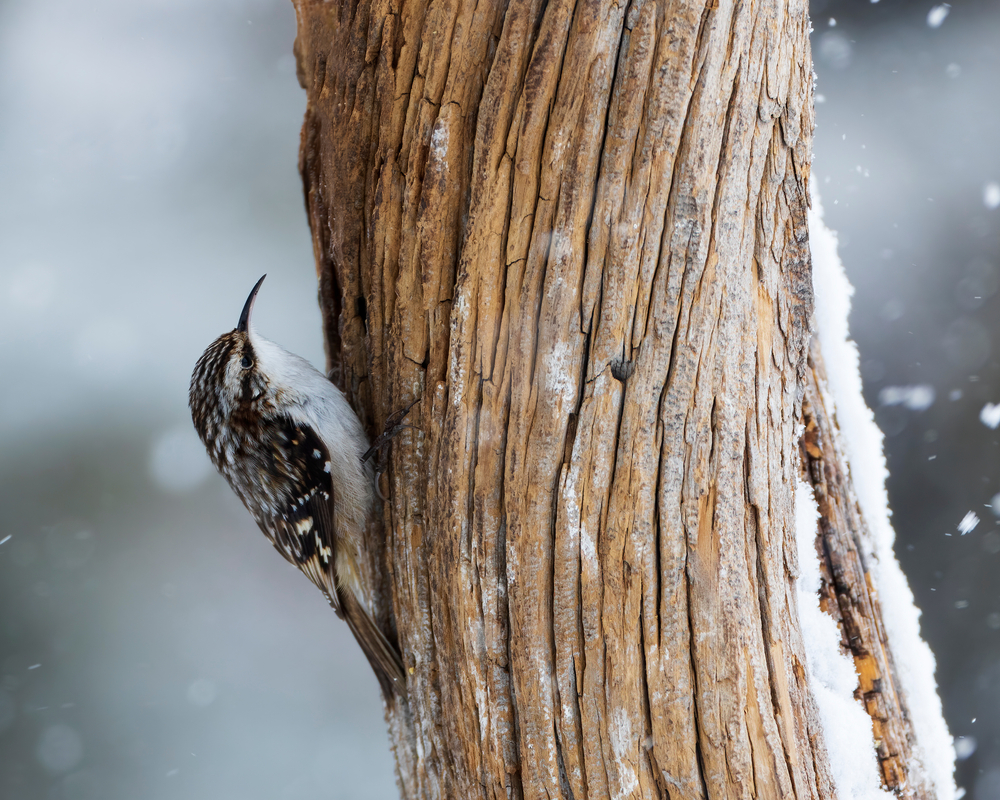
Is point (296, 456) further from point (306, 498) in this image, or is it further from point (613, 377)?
point (613, 377)

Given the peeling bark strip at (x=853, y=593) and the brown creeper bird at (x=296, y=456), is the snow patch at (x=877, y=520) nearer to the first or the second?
the peeling bark strip at (x=853, y=593)

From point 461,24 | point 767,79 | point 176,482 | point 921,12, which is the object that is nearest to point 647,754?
point 767,79

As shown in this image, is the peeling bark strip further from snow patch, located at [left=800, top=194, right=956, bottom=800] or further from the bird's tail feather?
the bird's tail feather

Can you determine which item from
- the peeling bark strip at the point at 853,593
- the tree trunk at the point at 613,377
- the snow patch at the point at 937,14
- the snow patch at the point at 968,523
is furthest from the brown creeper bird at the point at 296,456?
the snow patch at the point at 937,14

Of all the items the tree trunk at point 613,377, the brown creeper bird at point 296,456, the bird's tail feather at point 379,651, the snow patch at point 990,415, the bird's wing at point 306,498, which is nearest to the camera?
the tree trunk at point 613,377

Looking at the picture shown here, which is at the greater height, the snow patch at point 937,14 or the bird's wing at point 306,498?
the snow patch at point 937,14

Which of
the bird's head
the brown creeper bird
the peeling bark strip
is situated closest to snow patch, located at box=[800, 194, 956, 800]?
the peeling bark strip

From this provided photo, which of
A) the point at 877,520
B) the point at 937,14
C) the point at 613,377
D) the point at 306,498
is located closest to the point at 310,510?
the point at 306,498
